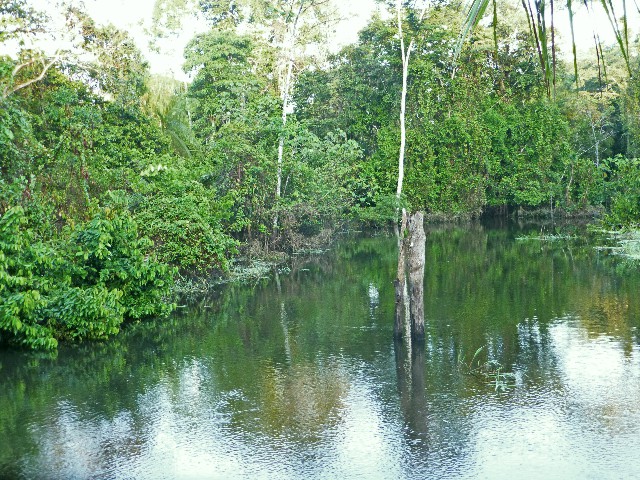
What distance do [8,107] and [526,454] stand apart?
448 inches

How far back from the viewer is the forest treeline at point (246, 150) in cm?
1348

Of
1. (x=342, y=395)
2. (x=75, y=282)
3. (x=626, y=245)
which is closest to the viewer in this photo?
(x=342, y=395)

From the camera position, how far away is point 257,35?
1419 inches

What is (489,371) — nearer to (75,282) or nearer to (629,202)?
(75,282)

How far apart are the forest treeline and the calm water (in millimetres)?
1693

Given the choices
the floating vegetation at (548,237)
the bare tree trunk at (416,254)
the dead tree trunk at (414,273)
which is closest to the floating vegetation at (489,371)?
the dead tree trunk at (414,273)

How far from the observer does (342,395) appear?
9.43 meters

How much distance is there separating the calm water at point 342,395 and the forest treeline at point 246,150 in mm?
1693

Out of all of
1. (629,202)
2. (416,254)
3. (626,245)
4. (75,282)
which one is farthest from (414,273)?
(629,202)

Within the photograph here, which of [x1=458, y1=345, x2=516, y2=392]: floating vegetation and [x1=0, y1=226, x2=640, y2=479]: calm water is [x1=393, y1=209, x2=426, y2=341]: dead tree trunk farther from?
[x1=458, y1=345, x2=516, y2=392]: floating vegetation

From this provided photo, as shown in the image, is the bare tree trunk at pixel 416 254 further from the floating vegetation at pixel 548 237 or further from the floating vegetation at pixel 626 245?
the floating vegetation at pixel 548 237

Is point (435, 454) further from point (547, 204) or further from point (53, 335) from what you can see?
point (547, 204)

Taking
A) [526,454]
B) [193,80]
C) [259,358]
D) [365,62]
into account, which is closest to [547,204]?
[365,62]

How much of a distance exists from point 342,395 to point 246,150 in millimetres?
14216
